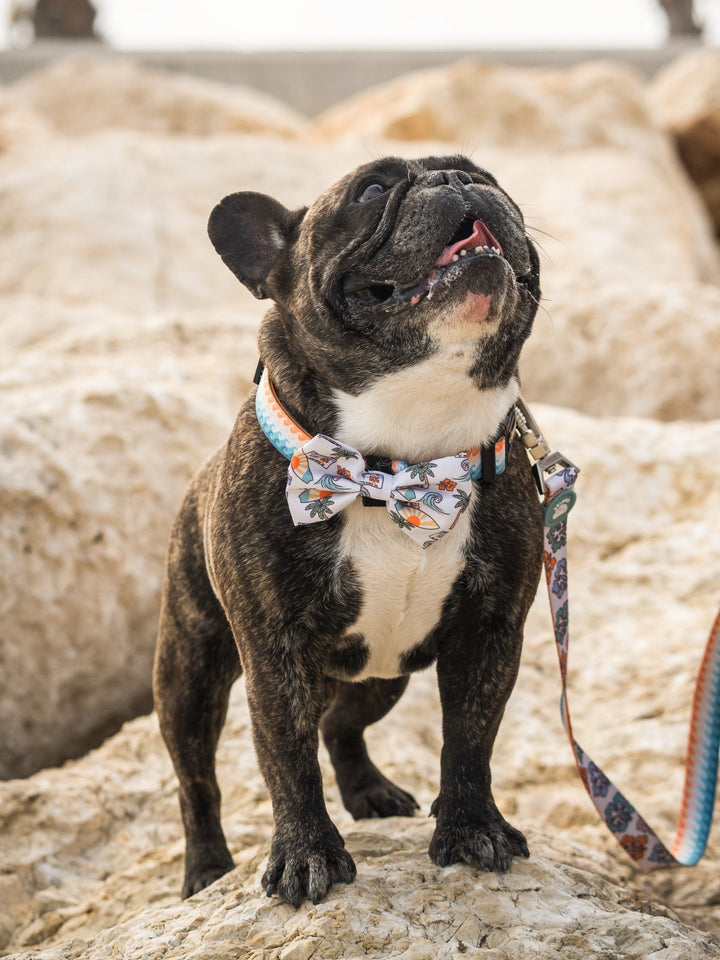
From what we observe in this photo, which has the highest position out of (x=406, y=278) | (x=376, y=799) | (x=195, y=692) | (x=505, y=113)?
(x=505, y=113)

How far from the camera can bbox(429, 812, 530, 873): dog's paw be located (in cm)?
283

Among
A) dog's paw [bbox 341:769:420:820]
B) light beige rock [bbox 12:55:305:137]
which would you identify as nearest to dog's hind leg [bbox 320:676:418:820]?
dog's paw [bbox 341:769:420:820]

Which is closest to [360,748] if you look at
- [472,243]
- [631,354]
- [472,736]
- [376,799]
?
[376,799]

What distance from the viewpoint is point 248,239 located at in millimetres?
2992

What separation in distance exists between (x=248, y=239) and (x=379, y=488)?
83 cm

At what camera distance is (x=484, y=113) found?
11742 mm

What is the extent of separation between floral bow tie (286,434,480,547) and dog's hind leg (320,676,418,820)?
96 centimetres

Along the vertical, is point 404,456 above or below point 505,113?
below

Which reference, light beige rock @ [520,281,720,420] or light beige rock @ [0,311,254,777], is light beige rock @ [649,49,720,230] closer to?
light beige rock @ [520,281,720,420]

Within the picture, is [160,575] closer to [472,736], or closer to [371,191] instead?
[472,736]

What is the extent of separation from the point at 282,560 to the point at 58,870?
184 cm

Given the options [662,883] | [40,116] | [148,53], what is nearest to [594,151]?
[40,116]

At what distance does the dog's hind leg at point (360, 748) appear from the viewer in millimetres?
3529

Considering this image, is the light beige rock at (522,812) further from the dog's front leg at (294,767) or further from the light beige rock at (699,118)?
the light beige rock at (699,118)
